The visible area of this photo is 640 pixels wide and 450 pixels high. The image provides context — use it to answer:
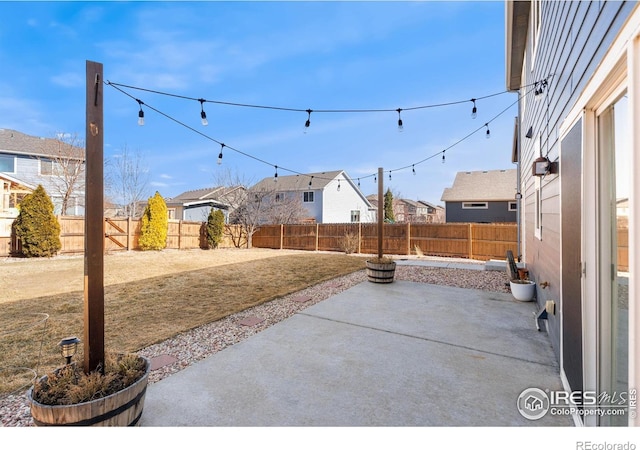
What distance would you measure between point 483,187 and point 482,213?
1795 mm

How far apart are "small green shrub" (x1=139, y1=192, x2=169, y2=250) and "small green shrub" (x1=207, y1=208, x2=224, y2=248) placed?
7.32 feet

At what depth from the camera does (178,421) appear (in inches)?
75.8

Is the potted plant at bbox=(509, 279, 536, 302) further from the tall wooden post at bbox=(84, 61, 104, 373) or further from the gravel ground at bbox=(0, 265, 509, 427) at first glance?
the tall wooden post at bbox=(84, 61, 104, 373)

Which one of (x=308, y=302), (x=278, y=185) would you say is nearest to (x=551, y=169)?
(x=308, y=302)

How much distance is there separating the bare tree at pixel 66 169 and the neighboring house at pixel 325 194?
10.5m

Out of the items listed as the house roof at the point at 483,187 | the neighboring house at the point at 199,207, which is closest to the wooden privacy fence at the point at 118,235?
the neighboring house at the point at 199,207

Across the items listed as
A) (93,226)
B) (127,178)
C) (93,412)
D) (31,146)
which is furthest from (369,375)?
(31,146)

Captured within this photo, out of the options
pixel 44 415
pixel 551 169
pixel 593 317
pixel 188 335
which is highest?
pixel 551 169

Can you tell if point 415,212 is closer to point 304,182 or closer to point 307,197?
point 304,182

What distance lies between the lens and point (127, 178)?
18.7 meters

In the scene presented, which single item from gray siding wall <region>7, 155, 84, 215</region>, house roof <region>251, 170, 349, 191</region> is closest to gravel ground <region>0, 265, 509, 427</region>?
house roof <region>251, 170, 349, 191</region>

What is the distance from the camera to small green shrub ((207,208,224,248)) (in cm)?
→ 1509

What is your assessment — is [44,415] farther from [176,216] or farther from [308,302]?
[176,216]
